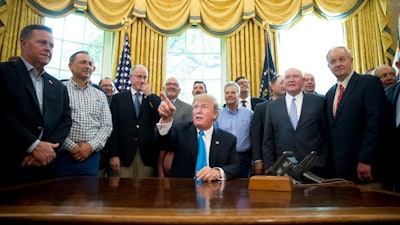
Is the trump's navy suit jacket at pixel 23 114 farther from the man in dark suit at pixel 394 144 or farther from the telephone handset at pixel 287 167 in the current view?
the man in dark suit at pixel 394 144

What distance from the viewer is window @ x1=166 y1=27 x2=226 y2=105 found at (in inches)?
243

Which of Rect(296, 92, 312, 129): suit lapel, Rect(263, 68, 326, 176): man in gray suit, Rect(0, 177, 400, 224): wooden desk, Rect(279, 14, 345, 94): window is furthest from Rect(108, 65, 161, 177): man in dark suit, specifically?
Rect(279, 14, 345, 94): window

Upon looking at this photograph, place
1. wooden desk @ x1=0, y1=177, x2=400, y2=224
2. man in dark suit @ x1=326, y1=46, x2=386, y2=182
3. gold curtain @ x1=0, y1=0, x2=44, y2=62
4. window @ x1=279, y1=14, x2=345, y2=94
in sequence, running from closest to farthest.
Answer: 1. wooden desk @ x1=0, y1=177, x2=400, y2=224
2. man in dark suit @ x1=326, y1=46, x2=386, y2=182
3. gold curtain @ x1=0, y1=0, x2=44, y2=62
4. window @ x1=279, y1=14, x2=345, y2=94

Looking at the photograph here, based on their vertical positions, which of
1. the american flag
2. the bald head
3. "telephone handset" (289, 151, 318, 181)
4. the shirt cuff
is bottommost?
"telephone handset" (289, 151, 318, 181)

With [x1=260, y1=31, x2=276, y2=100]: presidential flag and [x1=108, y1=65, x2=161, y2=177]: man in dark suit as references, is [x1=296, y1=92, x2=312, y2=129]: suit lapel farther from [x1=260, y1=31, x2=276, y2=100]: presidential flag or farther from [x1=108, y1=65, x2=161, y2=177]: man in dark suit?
[x1=260, y1=31, x2=276, y2=100]: presidential flag

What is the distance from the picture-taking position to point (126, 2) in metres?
5.74

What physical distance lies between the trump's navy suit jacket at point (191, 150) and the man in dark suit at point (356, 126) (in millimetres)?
984

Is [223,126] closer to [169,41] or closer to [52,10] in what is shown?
[169,41]

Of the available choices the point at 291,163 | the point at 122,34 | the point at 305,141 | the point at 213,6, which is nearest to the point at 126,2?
the point at 122,34

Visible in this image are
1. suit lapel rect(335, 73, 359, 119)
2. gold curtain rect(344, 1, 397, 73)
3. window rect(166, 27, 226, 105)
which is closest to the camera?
suit lapel rect(335, 73, 359, 119)

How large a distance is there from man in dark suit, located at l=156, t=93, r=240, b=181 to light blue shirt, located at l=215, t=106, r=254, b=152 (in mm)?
1092

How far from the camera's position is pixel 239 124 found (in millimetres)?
3271

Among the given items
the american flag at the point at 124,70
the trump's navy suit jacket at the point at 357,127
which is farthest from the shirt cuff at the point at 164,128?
the american flag at the point at 124,70

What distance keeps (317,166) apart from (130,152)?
5.78 feet
